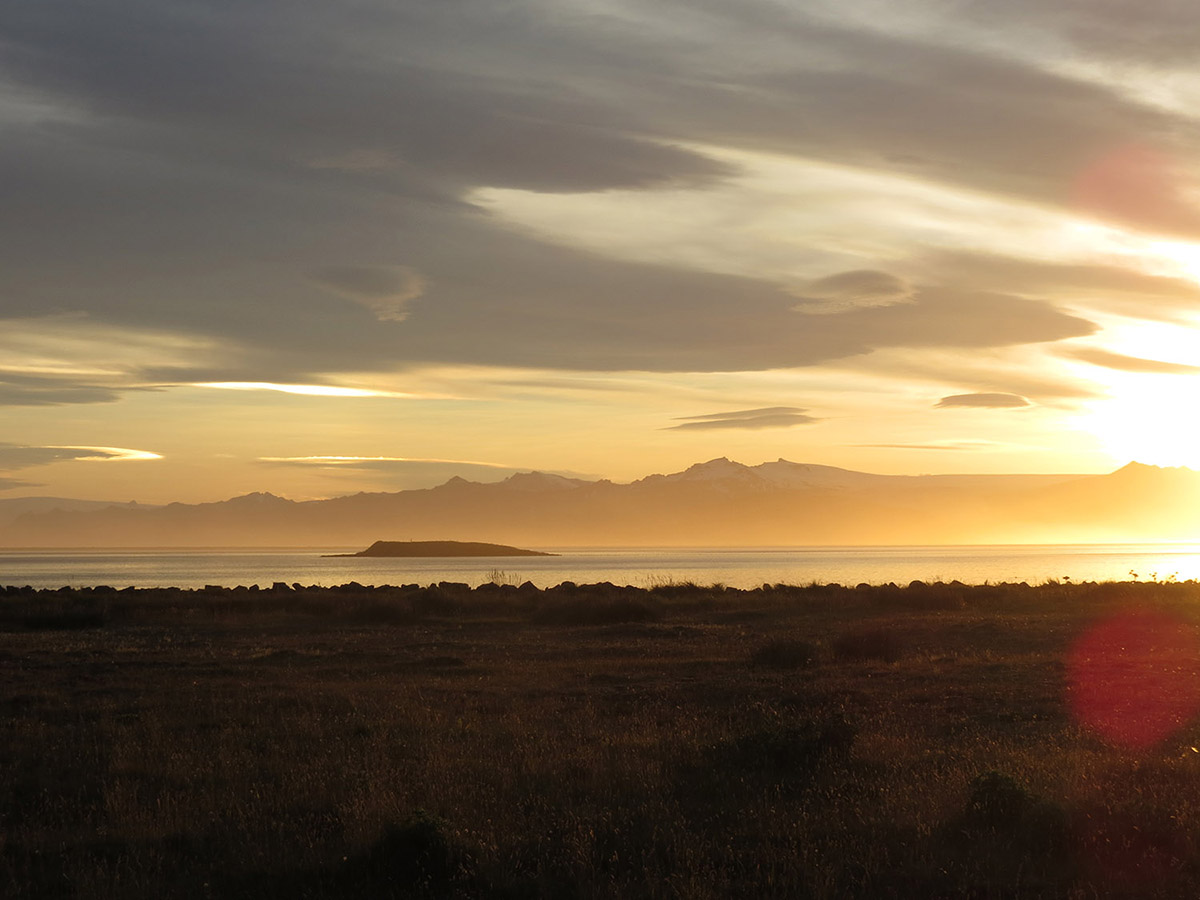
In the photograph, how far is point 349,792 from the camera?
10805 mm

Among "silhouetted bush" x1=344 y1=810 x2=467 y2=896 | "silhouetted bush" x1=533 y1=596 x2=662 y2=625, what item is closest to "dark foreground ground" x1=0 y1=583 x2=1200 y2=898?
"silhouetted bush" x1=344 y1=810 x2=467 y2=896

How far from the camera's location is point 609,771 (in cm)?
1147

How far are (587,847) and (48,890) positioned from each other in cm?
421

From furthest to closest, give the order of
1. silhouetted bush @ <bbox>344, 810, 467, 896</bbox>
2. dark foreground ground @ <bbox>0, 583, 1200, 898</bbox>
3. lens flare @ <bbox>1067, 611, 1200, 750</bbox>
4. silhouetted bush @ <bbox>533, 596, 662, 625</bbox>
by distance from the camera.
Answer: silhouetted bush @ <bbox>533, 596, 662, 625</bbox>
lens flare @ <bbox>1067, 611, 1200, 750</bbox>
dark foreground ground @ <bbox>0, 583, 1200, 898</bbox>
silhouetted bush @ <bbox>344, 810, 467, 896</bbox>

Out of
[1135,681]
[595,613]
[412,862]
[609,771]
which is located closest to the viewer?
[412,862]

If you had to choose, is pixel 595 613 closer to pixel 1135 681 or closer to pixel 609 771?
pixel 1135 681

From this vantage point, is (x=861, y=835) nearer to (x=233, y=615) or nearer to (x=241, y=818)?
(x=241, y=818)

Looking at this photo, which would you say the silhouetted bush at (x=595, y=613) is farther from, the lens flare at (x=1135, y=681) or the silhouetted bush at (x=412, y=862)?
the silhouetted bush at (x=412, y=862)

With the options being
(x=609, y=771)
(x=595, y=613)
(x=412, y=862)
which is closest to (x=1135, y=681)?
(x=609, y=771)

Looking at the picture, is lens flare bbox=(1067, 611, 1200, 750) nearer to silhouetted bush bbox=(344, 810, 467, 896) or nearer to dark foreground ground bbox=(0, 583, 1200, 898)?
dark foreground ground bbox=(0, 583, 1200, 898)

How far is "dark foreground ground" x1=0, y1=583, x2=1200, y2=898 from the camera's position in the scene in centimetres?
820

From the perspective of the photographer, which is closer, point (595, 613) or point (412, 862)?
point (412, 862)

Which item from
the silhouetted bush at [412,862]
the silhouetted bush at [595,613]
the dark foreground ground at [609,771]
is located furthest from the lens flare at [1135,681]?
the silhouetted bush at [595,613]

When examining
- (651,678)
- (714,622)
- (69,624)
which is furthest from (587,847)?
(69,624)
